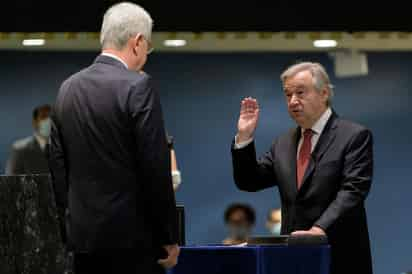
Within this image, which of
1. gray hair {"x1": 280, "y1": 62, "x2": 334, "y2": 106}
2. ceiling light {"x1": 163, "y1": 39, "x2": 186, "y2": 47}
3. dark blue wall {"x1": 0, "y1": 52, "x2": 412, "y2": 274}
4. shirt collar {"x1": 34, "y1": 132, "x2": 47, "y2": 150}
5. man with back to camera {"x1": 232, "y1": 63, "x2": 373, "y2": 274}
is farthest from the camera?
dark blue wall {"x1": 0, "y1": 52, "x2": 412, "y2": 274}

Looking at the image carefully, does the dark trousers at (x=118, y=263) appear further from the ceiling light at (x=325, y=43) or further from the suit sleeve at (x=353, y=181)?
the ceiling light at (x=325, y=43)

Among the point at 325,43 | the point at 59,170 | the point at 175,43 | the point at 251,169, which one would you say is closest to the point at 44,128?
the point at 175,43

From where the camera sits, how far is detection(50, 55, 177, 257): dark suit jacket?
3.82m

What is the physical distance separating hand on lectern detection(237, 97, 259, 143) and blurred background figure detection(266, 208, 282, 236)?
459 cm

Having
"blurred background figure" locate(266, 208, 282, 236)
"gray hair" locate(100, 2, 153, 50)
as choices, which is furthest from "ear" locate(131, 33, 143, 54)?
"blurred background figure" locate(266, 208, 282, 236)

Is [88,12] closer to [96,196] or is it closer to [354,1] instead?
[354,1]

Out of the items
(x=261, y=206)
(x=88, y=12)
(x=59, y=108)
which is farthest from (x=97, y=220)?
(x=261, y=206)

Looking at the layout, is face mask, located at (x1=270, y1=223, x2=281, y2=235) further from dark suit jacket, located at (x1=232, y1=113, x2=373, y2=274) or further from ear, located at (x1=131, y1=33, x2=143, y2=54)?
ear, located at (x1=131, y1=33, x2=143, y2=54)

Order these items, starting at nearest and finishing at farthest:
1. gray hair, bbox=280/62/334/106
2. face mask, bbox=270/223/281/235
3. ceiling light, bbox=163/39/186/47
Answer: gray hair, bbox=280/62/334/106 < face mask, bbox=270/223/281/235 < ceiling light, bbox=163/39/186/47

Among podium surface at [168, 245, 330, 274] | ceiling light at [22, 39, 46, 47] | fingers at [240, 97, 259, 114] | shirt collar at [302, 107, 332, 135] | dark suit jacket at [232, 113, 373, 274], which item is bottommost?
podium surface at [168, 245, 330, 274]

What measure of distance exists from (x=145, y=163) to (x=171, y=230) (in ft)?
0.83

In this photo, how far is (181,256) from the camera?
417cm

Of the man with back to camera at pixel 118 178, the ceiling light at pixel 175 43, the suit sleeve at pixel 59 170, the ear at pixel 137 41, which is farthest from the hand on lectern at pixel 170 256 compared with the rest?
the ceiling light at pixel 175 43

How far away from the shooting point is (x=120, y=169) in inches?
151
